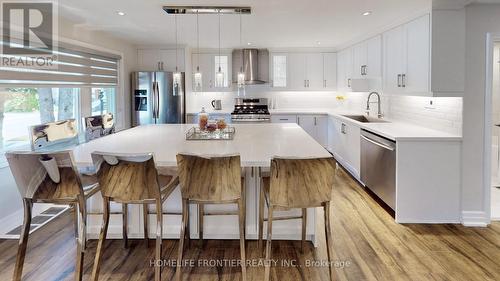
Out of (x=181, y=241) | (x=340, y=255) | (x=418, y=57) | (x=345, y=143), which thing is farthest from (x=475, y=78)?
(x=181, y=241)

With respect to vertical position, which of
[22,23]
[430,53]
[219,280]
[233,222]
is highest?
[22,23]

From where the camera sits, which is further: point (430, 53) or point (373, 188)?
point (373, 188)

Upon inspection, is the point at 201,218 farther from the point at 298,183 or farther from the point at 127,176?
the point at 298,183

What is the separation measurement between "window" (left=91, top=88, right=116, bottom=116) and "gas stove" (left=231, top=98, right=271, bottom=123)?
2.22 meters

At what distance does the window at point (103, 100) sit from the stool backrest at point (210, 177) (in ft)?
12.0

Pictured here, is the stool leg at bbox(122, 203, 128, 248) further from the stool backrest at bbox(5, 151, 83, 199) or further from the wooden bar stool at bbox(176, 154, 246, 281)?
the wooden bar stool at bbox(176, 154, 246, 281)

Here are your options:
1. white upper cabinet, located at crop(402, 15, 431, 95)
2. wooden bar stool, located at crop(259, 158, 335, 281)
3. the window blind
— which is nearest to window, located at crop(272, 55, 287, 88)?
the window blind

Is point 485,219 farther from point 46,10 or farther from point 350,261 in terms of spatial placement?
point 46,10

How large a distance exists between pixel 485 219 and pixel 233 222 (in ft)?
8.30

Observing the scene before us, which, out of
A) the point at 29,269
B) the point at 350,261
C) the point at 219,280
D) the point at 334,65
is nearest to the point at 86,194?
the point at 29,269

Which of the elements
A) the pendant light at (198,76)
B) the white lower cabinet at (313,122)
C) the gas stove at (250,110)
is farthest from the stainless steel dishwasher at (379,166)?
the gas stove at (250,110)

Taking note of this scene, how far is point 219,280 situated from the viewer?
2.54 meters

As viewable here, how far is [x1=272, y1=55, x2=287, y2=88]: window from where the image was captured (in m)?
7.52

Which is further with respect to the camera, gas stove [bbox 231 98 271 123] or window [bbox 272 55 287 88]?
window [bbox 272 55 287 88]
